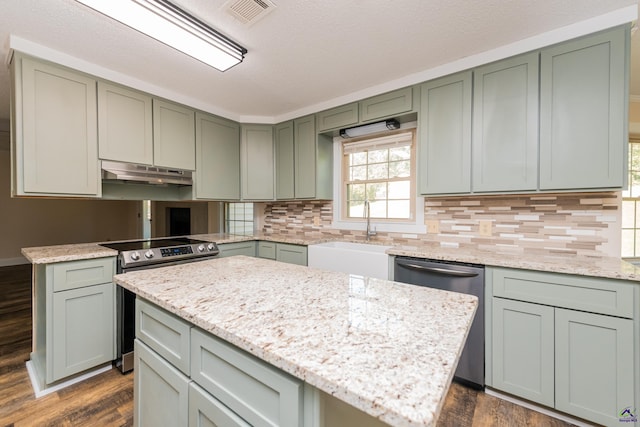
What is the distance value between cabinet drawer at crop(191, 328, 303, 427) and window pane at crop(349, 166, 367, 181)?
250cm

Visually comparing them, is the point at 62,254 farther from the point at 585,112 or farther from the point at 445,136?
the point at 585,112

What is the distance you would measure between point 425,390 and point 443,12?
1.99 m

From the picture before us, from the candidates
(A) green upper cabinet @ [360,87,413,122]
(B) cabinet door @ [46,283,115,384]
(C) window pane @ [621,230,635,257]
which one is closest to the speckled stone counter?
(B) cabinet door @ [46,283,115,384]

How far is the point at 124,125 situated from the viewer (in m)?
2.40

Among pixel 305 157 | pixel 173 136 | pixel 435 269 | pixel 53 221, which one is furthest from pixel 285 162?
pixel 53 221

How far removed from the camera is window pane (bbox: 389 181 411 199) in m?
2.77

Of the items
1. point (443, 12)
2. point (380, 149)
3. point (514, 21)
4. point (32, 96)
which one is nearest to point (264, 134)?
point (380, 149)

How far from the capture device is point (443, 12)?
165 cm

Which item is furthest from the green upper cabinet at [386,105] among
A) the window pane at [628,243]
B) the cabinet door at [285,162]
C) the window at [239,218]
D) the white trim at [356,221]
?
Answer: the window pane at [628,243]

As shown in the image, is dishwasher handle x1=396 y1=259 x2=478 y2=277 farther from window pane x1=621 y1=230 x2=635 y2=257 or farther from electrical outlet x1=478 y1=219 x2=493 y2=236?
window pane x1=621 y1=230 x2=635 y2=257

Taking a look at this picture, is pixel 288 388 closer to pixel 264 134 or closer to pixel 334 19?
pixel 334 19

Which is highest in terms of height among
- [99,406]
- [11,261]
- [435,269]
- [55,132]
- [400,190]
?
[55,132]

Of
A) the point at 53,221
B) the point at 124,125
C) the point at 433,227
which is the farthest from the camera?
the point at 53,221

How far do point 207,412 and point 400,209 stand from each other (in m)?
2.38
